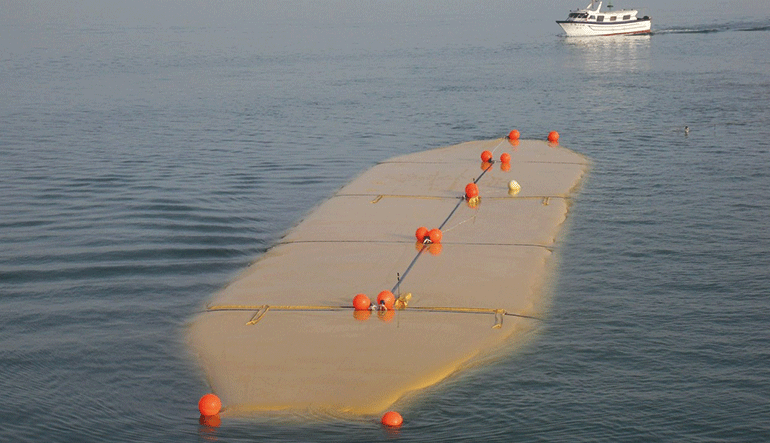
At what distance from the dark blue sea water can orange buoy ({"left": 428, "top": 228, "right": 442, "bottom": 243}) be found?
308 centimetres

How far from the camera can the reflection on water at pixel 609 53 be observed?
6237cm

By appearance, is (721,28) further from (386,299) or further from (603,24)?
(386,299)

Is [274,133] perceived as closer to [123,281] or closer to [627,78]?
[123,281]

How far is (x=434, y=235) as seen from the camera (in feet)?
71.4

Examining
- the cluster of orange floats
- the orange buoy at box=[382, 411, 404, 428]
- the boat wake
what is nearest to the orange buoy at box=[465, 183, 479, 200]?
the cluster of orange floats

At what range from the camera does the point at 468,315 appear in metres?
17.4

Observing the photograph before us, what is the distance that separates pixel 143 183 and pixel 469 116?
1937 cm

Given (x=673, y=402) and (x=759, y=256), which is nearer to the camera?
(x=673, y=402)

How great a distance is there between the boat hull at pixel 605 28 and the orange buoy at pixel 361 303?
74281mm

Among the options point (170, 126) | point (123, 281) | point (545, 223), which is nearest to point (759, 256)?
point (545, 223)

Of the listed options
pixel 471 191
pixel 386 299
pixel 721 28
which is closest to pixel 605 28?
pixel 721 28

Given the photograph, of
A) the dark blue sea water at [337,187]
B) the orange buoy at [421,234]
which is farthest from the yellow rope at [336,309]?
the orange buoy at [421,234]

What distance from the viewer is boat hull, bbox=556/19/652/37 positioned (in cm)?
8669

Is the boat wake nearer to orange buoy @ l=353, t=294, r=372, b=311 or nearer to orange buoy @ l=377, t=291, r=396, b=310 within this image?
orange buoy @ l=377, t=291, r=396, b=310
